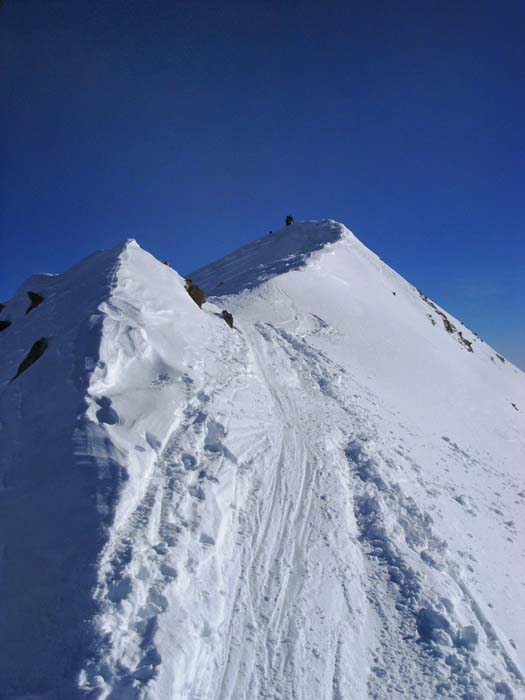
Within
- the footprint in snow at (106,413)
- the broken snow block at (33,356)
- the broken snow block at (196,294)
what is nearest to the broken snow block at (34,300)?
the broken snow block at (196,294)

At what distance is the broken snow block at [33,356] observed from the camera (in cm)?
951

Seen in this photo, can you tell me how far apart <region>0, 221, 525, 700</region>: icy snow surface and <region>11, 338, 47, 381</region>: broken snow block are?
38cm

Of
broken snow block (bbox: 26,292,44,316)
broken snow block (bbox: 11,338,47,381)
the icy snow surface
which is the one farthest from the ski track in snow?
broken snow block (bbox: 26,292,44,316)

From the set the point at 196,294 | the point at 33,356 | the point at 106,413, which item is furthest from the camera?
the point at 196,294

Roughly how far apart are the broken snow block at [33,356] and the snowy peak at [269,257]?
36.9 ft

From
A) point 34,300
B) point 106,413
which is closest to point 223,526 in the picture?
point 106,413

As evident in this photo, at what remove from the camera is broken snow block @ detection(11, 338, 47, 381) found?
374 inches

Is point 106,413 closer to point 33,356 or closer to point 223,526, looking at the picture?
point 223,526

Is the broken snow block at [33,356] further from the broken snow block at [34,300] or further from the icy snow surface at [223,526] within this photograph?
the broken snow block at [34,300]

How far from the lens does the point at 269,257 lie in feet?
98.0

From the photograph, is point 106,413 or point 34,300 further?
point 34,300

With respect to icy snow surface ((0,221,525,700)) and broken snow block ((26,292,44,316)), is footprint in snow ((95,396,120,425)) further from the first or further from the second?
broken snow block ((26,292,44,316))

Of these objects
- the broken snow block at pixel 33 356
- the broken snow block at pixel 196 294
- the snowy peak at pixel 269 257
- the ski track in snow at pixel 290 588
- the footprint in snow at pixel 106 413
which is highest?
the snowy peak at pixel 269 257

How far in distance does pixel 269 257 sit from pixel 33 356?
22026 mm
